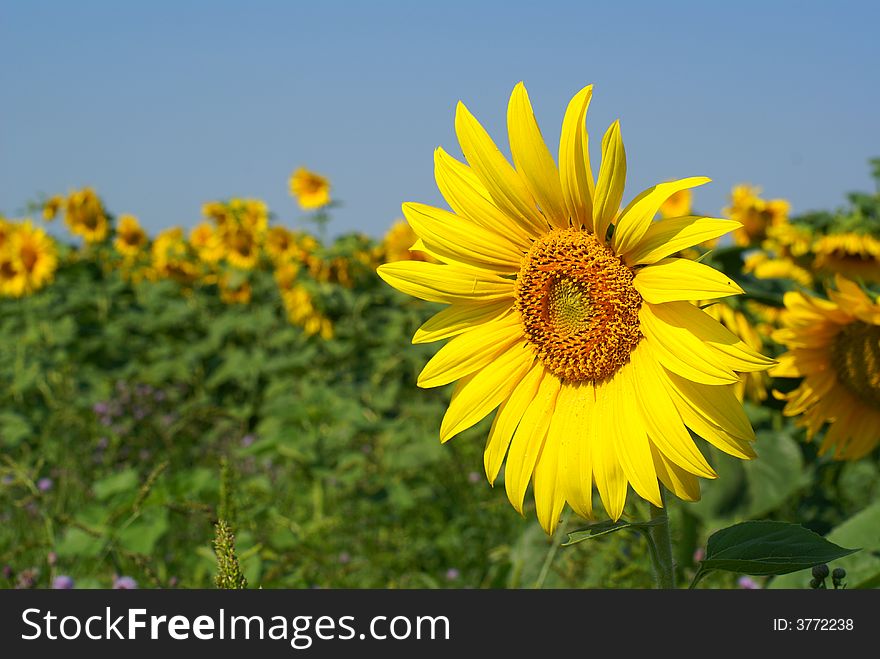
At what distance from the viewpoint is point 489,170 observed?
161cm

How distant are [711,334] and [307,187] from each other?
22.9 feet

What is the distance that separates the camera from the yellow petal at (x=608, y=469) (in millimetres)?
1519

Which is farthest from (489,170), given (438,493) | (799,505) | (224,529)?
(438,493)

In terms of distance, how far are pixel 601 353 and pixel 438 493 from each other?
347cm

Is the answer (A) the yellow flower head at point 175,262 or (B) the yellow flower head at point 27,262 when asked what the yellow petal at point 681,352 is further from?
(A) the yellow flower head at point 175,262

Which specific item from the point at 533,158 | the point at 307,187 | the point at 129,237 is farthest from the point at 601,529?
the point at 129,237

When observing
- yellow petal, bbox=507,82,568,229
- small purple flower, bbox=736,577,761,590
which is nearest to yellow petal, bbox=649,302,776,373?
yellow petal, bbox=507,82,568,229

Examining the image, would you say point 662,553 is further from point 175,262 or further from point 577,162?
point 175,262

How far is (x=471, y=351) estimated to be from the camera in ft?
5.54

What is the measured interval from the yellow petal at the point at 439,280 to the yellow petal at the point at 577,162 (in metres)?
0.21

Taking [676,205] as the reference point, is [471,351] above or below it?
below

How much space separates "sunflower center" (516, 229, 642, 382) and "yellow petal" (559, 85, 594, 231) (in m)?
0.05

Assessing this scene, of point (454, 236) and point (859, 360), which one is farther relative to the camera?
point (859, 360)

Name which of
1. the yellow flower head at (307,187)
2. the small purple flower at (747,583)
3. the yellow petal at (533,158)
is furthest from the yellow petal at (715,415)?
the yellow flower head at (307,187)
